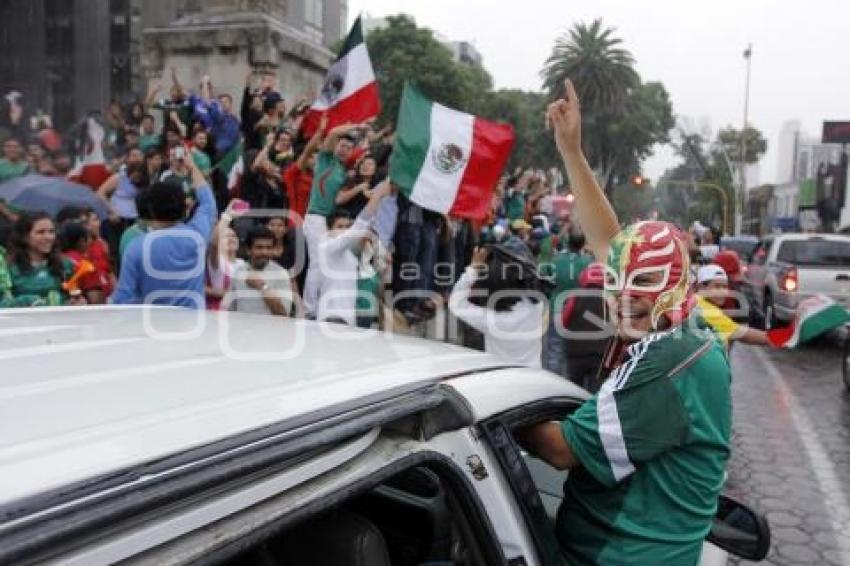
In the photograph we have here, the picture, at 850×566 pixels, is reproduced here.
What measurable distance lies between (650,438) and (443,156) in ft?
16.2

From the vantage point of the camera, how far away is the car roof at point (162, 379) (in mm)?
1148

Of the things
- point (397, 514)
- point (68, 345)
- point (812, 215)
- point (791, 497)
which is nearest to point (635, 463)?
point (397, 514)

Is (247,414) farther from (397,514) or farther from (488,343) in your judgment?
(488,343)

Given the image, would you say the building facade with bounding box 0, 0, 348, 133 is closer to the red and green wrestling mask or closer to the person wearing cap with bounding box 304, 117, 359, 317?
the person wearing cap with bounding box 304, 117, 359, 317

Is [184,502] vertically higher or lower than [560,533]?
higher

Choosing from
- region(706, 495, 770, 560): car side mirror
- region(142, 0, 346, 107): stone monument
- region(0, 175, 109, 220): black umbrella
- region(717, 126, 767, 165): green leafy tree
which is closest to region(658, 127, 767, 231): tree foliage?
region(717, 126, 767, 165): green leafy tree

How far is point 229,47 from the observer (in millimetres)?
9938

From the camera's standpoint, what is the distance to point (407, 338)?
2418mm

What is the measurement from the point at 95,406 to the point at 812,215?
45004 mm

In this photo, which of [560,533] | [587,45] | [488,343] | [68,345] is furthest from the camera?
[587,45]

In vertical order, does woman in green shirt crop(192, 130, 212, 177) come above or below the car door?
above

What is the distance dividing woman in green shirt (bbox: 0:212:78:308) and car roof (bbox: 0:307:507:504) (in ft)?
8.78

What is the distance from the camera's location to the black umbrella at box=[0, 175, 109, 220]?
7.13m

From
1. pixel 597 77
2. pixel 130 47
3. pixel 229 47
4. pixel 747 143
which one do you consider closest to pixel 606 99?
pixel 597 77
